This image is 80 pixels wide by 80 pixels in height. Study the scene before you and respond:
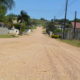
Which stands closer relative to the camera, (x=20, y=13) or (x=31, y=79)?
(x=31, y=79)

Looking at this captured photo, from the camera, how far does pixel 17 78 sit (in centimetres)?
1045

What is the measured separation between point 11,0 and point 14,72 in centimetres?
6239

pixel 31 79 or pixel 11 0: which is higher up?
pixel 11 0

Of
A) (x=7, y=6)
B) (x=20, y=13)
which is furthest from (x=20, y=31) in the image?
(x=7, y=6)

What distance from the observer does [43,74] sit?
11.6m

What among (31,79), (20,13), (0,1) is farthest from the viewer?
(20,13)

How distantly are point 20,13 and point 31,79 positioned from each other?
110 m

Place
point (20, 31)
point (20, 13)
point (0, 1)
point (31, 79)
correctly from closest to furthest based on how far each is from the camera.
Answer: point (31, 79), point (0, 1), point (20, 31), point (20, 13)

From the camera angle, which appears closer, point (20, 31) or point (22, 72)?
point (22, 72)

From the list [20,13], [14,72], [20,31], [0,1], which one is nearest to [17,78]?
[14,72]

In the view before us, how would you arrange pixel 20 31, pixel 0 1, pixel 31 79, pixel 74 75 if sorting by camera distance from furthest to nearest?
pixel 20 31 → pixel 0 1 → pixel 74 75 → pixel 31 79

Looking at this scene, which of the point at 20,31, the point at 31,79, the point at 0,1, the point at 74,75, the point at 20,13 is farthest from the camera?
the point at 20,13

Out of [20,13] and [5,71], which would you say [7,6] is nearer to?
[20,13]

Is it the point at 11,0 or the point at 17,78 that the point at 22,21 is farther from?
the point at 17,78
